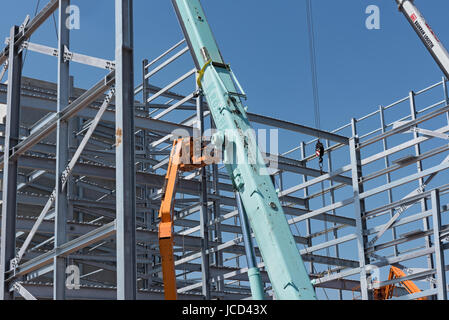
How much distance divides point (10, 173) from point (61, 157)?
2581 mm

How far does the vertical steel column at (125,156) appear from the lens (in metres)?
10.4

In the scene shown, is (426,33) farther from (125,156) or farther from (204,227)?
(125,156)

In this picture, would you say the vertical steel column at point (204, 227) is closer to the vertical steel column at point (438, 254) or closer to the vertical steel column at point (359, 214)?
the vertical steel column at point (359, 214)

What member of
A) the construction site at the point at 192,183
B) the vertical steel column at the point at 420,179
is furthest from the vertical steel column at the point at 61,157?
the vertical steel column at the point at 420,179

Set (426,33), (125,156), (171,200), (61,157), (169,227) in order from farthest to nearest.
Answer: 1. (426,33)
2. (171,200)
3. (169,227)
4. (61,157)
5. (125,156)

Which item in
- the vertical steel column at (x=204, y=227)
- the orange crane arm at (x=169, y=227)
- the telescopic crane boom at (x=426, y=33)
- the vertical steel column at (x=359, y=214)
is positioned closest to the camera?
the orange crane arm at (x=169, y=227)

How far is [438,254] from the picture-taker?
A: 45.9 ft

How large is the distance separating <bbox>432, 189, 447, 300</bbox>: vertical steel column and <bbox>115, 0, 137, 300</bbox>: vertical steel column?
21.2 ft

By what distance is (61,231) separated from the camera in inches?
514

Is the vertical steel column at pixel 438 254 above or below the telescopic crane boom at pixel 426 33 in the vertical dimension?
below

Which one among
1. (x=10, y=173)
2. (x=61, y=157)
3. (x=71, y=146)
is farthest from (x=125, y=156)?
(x=71, y=146)

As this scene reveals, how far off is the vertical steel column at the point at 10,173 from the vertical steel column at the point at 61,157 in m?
2.31

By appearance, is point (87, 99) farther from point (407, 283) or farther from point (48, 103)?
point (407, 283)
